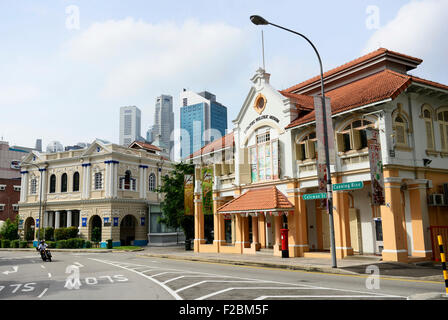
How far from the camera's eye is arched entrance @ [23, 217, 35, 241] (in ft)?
168

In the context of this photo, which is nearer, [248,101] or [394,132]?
[394,132]

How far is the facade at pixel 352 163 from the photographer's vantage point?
17922 millimetres

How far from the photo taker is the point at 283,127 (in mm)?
23312

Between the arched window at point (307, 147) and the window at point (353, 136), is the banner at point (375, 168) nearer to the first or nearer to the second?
the window at point (353, 136)

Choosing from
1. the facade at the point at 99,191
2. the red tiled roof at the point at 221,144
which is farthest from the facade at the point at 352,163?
the facade at the point at 99,191

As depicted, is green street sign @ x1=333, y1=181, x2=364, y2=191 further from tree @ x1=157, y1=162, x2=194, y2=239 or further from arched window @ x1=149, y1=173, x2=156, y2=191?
arched window @ x1=149, y1=173, x2=156, y2=191

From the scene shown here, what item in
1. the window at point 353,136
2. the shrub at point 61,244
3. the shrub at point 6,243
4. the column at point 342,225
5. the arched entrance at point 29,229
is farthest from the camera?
the arched entrance at point 29,229

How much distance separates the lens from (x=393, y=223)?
17078 mm

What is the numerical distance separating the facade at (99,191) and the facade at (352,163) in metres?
20.2

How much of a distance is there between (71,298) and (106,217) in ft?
115

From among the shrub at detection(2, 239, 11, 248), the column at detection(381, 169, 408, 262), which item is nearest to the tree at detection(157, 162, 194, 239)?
the column at detection(381, 169, 408, 262)

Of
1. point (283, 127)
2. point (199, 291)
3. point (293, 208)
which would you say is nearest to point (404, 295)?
point (199, 291)

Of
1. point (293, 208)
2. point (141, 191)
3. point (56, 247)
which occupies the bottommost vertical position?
point (56, 247)

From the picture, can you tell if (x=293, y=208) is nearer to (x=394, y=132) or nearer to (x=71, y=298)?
(x=394, y=132)
